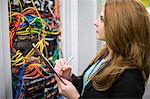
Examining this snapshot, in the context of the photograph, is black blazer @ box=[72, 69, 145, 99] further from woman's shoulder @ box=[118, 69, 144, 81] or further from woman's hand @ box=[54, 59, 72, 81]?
woman's hand @ box=[54, 59, 72, 81]

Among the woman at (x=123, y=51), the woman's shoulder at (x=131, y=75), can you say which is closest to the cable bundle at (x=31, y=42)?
the woman at (x=123, y=51)

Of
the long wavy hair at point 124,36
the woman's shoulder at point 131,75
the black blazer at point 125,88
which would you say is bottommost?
the black blazer at point 125,88

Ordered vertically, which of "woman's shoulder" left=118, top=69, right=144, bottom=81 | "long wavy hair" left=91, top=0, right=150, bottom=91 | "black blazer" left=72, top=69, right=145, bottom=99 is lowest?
"black blazer" left=72, top=69, right=145, bottom=99

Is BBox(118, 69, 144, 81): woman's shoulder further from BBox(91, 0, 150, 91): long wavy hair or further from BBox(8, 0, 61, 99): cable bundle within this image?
BBox(8, 0, 61, 99): cable bundle

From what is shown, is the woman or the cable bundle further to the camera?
the cable bundle

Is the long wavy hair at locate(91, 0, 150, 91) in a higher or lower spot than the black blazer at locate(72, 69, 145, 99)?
higher

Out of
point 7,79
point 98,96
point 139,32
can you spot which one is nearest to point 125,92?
point 98,96

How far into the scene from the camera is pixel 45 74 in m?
1.21

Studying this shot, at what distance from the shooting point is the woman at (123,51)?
0.79 meters

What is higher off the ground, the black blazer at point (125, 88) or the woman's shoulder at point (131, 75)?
the woman's shoulder at point (131, 75)

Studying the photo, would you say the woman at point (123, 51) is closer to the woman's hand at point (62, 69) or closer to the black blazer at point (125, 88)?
the black blazer at point (125, 88)

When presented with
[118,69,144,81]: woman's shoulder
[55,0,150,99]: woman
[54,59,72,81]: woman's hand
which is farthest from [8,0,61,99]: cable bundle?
[118,69,144,81]: woman's shoulder

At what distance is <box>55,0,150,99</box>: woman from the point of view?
795mm

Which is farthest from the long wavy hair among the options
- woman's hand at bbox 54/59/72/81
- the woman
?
woman's hand at bbox 54/59/72/81
